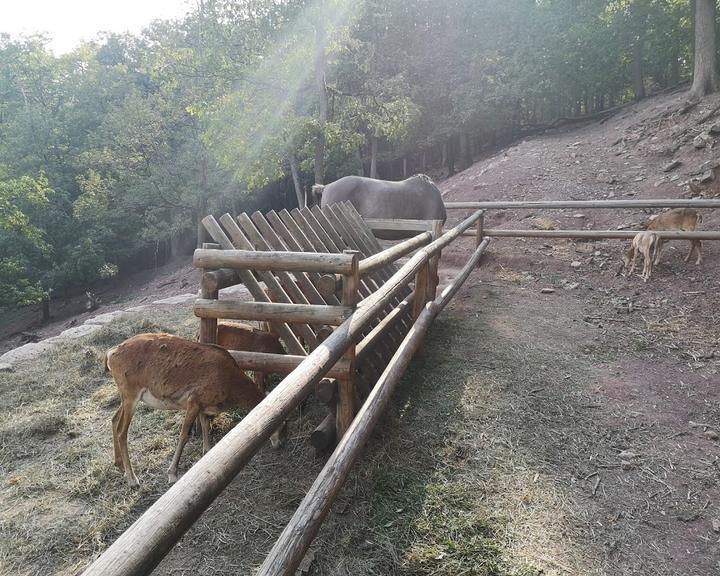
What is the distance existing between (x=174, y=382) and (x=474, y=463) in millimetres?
1863

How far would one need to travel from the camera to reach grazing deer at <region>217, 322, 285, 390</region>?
3.46m

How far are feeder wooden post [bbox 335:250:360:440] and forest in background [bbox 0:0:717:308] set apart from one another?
9.70 m

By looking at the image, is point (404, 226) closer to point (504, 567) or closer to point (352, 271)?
point (352, 271)

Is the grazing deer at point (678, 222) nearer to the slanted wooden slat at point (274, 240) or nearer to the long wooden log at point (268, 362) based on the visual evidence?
the slanted wooden slat at point (274, 240)

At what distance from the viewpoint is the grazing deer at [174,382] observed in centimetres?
260

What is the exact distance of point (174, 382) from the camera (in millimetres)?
2607

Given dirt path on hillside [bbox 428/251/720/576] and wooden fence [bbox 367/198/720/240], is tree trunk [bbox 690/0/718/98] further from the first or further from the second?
dirt path on hillside [bbox 428/251/720/576]

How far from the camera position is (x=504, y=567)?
199 cm

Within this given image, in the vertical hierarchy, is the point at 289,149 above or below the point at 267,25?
below

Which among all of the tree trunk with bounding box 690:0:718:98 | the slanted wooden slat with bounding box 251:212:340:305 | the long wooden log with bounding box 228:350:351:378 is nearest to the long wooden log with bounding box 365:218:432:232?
the slanted wooden slat with bounding box 251:212:340:305

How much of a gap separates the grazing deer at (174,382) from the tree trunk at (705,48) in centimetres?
1456

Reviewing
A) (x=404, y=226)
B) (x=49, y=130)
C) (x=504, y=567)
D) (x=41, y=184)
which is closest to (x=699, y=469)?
(x=504, y=567)

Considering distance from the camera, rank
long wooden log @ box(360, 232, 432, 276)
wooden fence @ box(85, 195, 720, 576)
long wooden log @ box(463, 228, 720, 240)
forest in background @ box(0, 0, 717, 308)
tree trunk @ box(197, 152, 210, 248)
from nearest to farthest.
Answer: wooden fence @ box(85, 195, 720, 576)
long wooden log @ box(360, 232, 432, 276)
long wooden log @ box(463, 228, 720, 240)
forest in background @ box(0, 0, 717, 308)
tree trunk @ box(197, 152, 210, 248)

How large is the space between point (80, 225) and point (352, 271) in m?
22.6
